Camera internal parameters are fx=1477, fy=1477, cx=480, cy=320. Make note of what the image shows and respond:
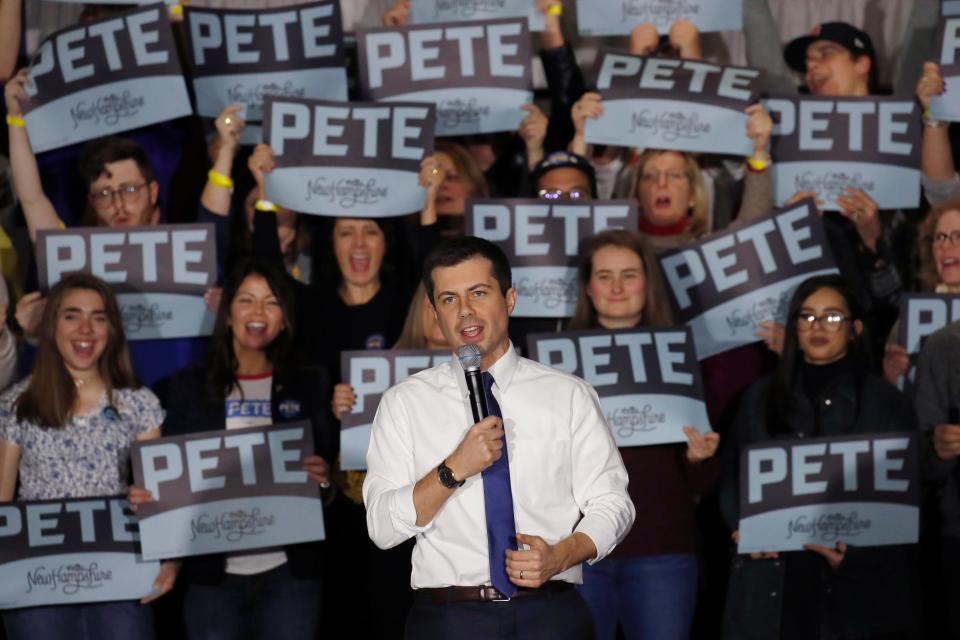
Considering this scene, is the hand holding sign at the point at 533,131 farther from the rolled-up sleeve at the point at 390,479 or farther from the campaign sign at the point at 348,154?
the rolled-up sleeve at the point at 390,479

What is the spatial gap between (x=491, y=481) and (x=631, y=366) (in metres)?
1.79

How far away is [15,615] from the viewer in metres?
4.30

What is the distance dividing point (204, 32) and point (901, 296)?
270 centimetres

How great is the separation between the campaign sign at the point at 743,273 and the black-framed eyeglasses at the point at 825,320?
0.43 metres

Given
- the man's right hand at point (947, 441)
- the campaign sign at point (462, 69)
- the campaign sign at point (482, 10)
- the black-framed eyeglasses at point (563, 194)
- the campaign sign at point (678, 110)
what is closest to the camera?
→ the man's right hand at point (947, 441)

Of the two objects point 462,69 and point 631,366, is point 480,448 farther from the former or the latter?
point 462,69

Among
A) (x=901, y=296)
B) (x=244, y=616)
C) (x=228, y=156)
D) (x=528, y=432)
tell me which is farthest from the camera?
(x=228, y=156)

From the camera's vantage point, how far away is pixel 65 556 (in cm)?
430

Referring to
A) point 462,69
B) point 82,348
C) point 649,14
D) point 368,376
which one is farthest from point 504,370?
point 649,14

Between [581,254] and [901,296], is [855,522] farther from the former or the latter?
[581,254]

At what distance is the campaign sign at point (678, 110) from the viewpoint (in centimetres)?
532

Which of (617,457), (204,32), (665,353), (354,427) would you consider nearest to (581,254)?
(665,353)

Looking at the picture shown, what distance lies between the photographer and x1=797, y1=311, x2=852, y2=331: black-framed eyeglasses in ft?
14.8

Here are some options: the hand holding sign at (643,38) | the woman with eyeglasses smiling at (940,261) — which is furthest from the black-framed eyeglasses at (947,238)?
the hand holding sign at (643,38)
